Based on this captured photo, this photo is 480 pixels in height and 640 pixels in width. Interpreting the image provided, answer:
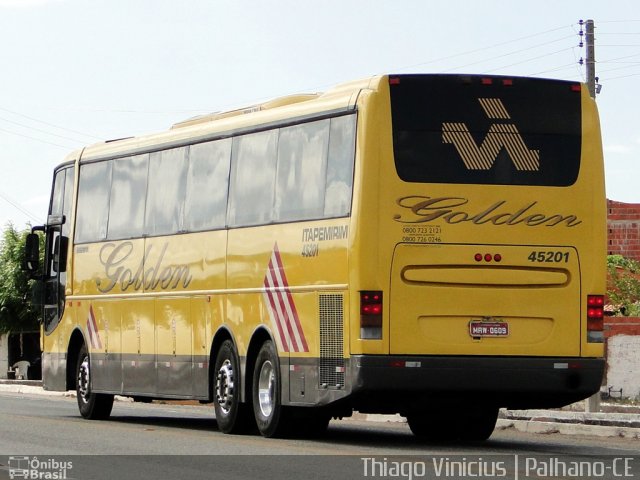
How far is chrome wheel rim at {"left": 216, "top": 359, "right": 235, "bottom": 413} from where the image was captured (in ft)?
66.7

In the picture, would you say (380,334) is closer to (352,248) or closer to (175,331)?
(352,248)

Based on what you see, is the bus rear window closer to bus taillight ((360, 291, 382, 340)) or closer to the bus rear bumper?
bus taillight ((360, 291, 382, 340))

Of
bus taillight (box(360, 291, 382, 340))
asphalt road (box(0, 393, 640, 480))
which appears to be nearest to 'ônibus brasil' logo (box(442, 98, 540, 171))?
bus taillight (box(360, 291, 382, 340))

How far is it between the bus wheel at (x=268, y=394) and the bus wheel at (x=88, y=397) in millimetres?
5744

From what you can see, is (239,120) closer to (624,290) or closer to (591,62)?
(591,62)

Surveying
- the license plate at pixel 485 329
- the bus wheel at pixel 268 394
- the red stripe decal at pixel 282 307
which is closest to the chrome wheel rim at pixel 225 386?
the bus wheel at pixel 268 394

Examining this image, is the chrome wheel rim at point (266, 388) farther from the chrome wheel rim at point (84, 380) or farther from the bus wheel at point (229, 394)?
the chrome wheel rim at point (84, 380)

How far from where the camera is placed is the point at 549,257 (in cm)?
1792

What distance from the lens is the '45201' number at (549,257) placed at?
58.6ft

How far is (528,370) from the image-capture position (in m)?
17.7

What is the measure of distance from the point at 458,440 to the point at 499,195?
3.58 metres

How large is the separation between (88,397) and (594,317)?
9534 millimetres

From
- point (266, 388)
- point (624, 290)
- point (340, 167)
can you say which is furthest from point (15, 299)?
point (340, 167)

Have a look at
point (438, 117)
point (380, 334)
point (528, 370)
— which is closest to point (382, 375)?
point (380, 334)
